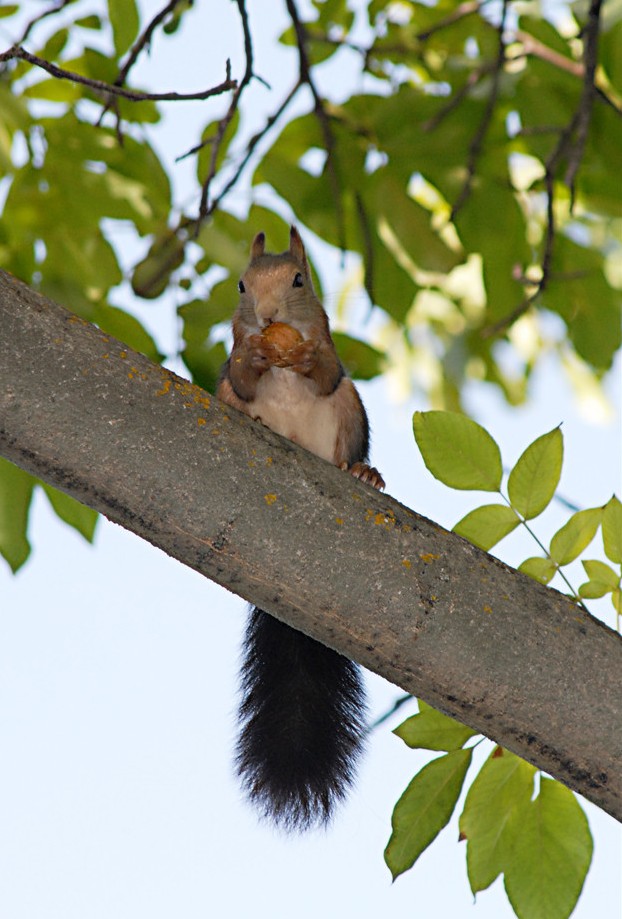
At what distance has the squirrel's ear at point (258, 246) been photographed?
225 cm

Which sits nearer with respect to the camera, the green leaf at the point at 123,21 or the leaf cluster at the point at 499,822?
the leaf cluster at the point at 499,822

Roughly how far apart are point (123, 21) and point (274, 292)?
0.55 metres

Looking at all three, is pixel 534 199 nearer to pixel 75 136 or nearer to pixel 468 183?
pixel 468 183

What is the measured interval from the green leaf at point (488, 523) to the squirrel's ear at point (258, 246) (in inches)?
40.2

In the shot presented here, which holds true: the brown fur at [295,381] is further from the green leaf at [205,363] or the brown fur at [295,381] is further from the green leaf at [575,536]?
the green leaf at [575,536]

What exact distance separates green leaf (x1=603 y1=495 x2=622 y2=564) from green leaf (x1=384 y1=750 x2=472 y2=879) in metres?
0.31

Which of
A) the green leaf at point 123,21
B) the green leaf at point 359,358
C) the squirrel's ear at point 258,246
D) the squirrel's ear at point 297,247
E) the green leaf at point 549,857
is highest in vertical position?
the squirrel's ear at point 297,247

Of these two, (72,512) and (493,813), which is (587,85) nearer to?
(72,512)

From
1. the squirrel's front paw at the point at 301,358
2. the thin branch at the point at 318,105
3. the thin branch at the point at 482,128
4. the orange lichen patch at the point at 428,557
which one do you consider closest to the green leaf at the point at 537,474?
the orange lichen patch at the point at 428,557

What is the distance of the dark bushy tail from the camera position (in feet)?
5.26

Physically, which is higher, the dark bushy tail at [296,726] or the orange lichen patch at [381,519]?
the orange lichen patch at [381,519]

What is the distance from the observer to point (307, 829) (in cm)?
158

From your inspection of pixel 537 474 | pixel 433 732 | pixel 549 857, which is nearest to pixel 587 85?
pixel 537 474

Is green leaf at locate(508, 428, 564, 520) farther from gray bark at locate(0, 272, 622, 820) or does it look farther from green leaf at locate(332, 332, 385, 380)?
green leaf at locate(332, 332, 385, 380)
